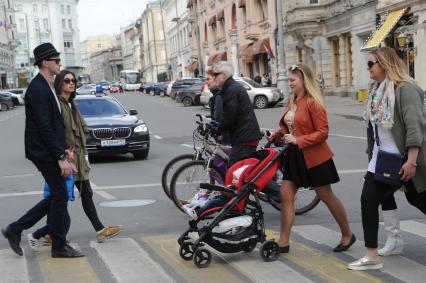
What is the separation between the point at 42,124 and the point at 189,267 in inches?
71.2

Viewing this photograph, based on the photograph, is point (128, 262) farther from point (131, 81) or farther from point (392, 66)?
point (131, 81)

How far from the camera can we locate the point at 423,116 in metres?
5.22

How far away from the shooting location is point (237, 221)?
5.89 metres

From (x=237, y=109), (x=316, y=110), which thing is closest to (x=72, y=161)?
(x=237, y=109)

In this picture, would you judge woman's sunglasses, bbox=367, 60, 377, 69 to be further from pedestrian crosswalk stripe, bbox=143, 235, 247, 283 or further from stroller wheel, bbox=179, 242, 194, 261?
stroller wheel, bbox=179, 242, 194, 261

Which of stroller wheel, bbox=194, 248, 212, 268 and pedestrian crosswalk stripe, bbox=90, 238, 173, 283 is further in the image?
stroller wheel, bbox=194, 248, 212, 268

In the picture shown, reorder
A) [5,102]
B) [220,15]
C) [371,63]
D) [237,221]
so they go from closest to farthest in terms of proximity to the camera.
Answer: [371,63] → [237,221] → [5,102] → [220,15]

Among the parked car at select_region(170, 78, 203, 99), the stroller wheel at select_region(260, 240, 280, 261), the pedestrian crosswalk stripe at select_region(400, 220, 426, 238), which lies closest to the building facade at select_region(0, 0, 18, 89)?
the parked car at select_region(170, 78, 203, 99)

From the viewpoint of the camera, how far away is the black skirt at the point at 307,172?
5.96 meters

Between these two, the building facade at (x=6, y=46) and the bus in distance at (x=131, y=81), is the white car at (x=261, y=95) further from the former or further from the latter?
the building facade at (x=6, y=46)

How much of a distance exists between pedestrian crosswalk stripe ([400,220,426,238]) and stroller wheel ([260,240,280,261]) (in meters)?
1.69

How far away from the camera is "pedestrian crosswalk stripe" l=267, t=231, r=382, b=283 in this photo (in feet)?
17.3

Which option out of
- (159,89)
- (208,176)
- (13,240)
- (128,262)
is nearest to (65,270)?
(128,262)

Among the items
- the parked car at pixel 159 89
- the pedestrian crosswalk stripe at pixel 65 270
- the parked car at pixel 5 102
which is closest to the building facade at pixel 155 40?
the parked car at pixel 159 89
